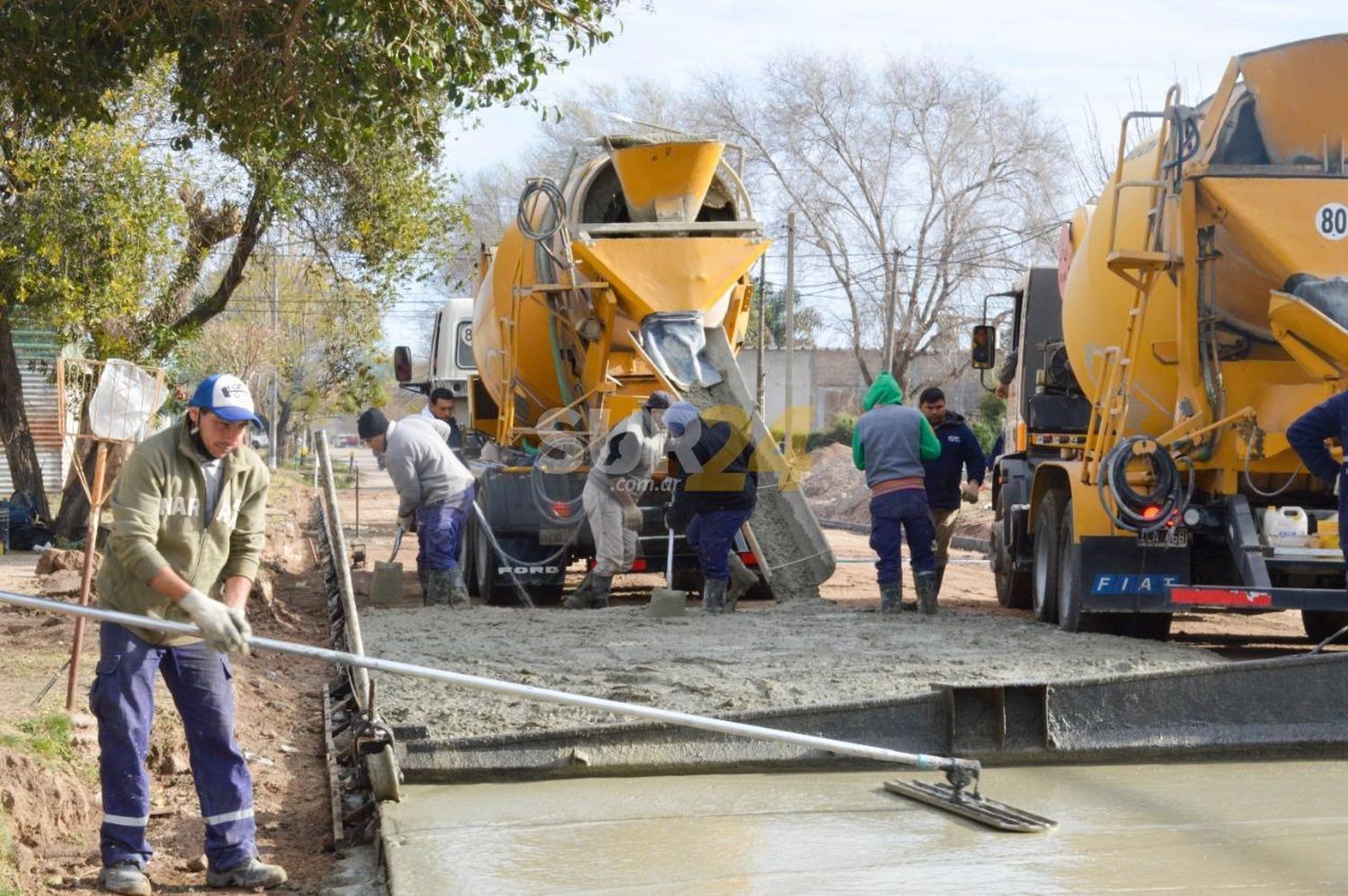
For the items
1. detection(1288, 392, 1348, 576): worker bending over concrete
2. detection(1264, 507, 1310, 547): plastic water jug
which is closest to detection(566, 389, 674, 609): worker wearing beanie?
detection(1264, 507, 1310, 547): plastic water jug

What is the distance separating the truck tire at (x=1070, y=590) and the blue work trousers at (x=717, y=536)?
2.09m

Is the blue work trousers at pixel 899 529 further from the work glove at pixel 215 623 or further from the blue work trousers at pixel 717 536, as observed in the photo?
the work glove at pixel 215 623

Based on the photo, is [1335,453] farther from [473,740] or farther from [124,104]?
[124,104]

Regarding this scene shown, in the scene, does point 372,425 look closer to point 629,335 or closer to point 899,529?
point 629,335

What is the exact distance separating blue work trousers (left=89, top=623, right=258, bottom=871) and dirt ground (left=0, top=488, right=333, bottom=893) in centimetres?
20

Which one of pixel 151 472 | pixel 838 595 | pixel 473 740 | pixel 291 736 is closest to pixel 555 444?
pixel 838 595

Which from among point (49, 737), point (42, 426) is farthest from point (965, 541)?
point (49, 737)

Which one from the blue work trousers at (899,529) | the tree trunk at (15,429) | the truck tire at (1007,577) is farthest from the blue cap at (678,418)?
the tree trunk at (15,429)

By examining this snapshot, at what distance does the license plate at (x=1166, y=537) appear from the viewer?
31.5ft

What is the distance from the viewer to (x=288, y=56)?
987 centimetres

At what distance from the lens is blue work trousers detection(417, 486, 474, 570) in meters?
12.2

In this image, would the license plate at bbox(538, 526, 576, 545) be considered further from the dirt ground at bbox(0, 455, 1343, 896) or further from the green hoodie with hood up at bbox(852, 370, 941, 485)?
the green hoodie with hood up at bbox(852, 370, 941, 485)

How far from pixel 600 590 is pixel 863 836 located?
7094 millimetres

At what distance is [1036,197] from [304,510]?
20532 mm
